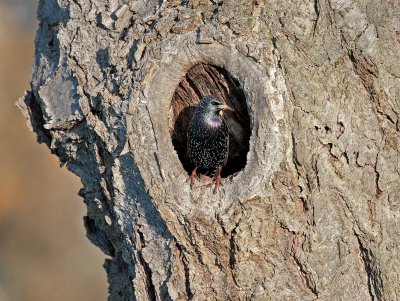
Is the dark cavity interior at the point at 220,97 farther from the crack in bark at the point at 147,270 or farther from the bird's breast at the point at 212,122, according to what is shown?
the crack in bark at the point at 147,270

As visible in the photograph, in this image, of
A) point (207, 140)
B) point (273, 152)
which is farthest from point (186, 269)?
point (207, 140)

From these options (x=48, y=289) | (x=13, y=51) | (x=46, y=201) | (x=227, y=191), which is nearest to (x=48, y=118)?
(x=227, y=191)

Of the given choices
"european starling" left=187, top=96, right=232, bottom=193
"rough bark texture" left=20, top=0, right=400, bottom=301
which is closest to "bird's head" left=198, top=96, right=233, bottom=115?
"european starling" left=187, top=96, right=232, bottom=193

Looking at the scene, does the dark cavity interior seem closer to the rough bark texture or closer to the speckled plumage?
the speckled plumage

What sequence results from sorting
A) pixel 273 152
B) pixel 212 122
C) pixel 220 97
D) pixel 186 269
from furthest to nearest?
pixel 212 122, pixel 220 97, pixel 186 269, pixel 273 152

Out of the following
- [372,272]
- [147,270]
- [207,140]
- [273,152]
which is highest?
[207,140]

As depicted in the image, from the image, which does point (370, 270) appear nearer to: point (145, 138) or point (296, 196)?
point (296, 196)

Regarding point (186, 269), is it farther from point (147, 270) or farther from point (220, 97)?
point (220, 97)
